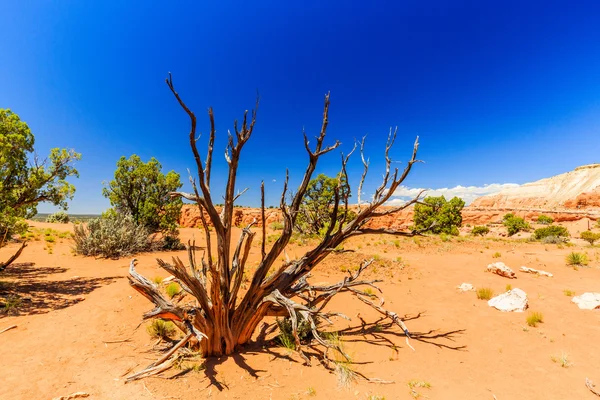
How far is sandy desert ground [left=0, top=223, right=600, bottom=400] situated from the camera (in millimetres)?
3512

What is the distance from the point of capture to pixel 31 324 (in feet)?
17.5

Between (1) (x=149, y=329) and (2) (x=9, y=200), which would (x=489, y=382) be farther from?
(2) (x=9, y=200)

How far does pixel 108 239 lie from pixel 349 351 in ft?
42.1

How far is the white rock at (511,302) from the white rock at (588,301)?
1291 mm

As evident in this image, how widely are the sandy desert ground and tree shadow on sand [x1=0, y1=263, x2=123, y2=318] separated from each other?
0.04 meters

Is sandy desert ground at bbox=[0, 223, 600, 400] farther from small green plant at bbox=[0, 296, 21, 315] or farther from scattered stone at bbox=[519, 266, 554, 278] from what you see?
scattered stone at bbox=[519, 266, 554, 278]

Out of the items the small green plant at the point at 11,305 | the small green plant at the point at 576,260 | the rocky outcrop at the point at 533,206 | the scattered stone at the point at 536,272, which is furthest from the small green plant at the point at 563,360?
the rocky outcrop at the point at 533,206

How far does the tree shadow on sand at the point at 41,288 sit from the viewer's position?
636 centimetres

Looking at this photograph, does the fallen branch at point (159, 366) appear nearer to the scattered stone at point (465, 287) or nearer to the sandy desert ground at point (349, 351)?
the sandy desert ground at point (349, 351)

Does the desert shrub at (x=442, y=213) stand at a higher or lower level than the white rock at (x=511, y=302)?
higher

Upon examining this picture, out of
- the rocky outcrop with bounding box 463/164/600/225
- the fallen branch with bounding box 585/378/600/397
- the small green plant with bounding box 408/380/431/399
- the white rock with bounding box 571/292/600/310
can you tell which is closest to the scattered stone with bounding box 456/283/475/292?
the white rock with bounding box 571/292/600/310

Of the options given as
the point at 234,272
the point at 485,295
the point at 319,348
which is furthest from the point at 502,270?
the point at 234,272

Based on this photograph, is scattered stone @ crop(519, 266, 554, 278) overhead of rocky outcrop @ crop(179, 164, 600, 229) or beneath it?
beneath

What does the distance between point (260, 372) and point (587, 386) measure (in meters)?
4.51
